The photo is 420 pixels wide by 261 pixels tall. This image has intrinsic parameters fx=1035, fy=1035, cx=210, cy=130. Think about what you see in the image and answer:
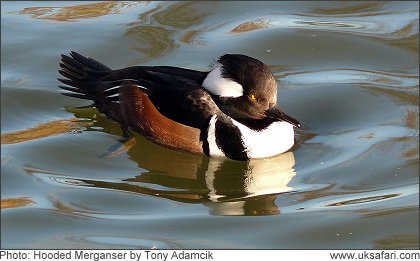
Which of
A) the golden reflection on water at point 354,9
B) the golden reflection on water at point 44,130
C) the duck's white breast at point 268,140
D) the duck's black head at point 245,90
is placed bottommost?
Answer: the duck's white breast at point 268,140

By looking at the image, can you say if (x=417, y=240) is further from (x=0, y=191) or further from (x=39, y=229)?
(x=0, y=191)

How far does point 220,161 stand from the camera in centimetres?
915

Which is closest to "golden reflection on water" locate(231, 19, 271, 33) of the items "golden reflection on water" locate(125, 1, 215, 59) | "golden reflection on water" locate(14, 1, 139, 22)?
"golden reflection on water" locate(125, 1, 215, 59)

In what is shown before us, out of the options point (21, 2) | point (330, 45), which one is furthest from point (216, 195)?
point (21, 2)

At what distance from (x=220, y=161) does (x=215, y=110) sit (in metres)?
0.46

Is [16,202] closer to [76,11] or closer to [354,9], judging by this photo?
[76,11]

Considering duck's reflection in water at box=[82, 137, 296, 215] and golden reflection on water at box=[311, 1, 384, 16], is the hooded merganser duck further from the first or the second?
golden reflection on water at box=[311, 1, 384, 16]

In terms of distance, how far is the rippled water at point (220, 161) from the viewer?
770cm

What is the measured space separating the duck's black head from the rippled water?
41cm

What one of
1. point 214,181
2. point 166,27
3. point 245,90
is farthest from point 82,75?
point 166,27

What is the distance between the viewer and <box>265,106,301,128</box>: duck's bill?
8.88 meters

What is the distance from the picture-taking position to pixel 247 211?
8070 millimetres

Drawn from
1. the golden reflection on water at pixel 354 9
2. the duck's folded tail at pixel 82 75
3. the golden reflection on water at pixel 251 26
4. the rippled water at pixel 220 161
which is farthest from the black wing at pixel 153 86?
the golden reflection on water at pixel 354 9

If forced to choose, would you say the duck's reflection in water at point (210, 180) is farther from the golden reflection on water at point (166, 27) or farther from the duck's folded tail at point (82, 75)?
the golden reflection on water at point (166, 27)
